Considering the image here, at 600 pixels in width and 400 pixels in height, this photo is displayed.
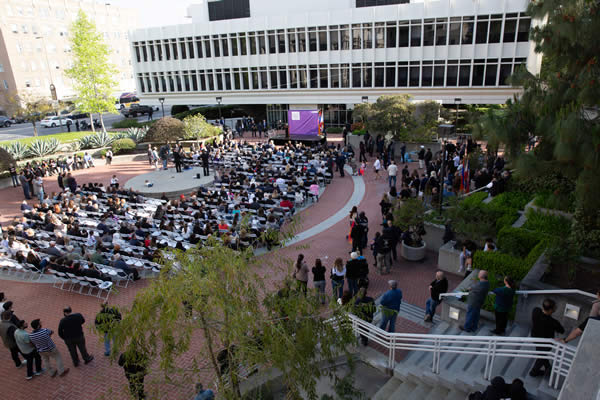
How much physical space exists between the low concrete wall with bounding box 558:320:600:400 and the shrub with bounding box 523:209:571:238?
641 cm

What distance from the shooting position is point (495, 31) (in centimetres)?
3466

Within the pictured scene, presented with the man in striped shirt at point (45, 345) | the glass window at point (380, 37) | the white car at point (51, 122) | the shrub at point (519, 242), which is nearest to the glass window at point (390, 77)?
the glass window at point (380, 37)

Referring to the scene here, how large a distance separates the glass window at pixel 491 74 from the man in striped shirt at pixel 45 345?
3775cm

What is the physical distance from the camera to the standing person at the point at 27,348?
8.49m

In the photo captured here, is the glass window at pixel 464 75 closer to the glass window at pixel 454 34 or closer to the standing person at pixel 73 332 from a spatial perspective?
the glass window at pixel 454 34

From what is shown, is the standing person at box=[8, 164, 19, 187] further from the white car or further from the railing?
the white car

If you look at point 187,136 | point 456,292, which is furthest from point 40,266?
point 187,136

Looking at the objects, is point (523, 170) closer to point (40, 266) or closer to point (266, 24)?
point (40, 266)

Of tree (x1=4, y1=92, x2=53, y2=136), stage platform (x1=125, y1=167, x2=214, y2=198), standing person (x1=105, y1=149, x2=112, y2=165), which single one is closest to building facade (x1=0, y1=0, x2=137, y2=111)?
tree (x1=4, y1=92, x2=53, y2=136)

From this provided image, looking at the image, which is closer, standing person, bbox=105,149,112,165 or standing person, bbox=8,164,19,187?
standing person, bbox=8,164,19,187

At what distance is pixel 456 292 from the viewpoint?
30.6 feet

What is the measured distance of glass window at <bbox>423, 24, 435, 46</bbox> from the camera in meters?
36.8

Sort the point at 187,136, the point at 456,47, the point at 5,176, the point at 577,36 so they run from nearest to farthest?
the point at 577,36 < the point at 5,176 < the point at 187,136 < the point at 456,47

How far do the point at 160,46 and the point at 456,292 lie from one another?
4908 cm
